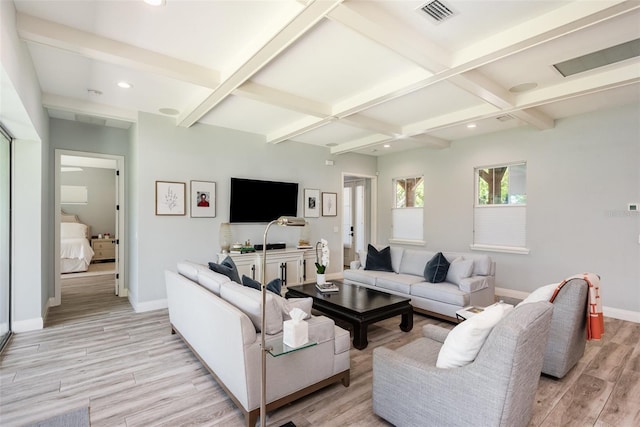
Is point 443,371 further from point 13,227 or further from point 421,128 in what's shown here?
point 13,227

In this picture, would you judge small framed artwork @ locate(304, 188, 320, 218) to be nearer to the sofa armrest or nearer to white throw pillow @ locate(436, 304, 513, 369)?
the sofa armrest

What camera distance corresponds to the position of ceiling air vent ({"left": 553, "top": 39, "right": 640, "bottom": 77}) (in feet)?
9.14

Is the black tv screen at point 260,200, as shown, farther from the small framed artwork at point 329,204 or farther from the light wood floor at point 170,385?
the light wood floor at point 170,385

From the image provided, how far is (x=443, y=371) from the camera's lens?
5.76 ft

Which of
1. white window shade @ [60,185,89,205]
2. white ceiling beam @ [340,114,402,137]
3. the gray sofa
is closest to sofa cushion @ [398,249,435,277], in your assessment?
the gray sofa

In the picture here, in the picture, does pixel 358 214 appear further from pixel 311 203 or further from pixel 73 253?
pixel 73 253

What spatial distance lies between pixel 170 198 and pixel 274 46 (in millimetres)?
3062

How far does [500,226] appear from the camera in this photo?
5.45 meters

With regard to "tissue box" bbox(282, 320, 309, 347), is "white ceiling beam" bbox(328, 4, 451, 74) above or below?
above

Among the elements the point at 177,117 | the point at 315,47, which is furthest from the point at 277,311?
the point at 177,117

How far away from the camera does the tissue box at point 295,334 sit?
184cm

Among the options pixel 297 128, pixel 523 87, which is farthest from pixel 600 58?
pixel 297 128

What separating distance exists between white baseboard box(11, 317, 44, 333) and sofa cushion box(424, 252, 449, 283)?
4.86 meters

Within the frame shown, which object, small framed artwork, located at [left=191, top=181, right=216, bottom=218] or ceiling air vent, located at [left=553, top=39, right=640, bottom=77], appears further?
small framed artwork, located at [left=191, top=181, right=216, bottom=218]
